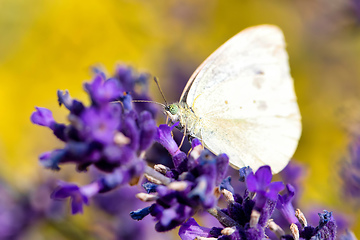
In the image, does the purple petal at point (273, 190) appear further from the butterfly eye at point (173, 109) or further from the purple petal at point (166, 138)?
the butterfly eye at point (173, 109)

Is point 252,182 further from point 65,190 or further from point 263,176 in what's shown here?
point 65,190

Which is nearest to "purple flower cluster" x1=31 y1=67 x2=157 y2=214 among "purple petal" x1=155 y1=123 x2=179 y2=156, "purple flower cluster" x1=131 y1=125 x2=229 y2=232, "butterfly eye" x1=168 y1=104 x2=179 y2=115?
"purple flower cluster" x1=131 y1=125 x2=229 y2=232

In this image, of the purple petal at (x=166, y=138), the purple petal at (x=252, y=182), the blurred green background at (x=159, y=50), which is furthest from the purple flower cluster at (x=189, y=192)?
the blurred green background at (x=159, y=50)

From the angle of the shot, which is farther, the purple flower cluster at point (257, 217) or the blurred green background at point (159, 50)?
the blurred green background at point (159, 50)

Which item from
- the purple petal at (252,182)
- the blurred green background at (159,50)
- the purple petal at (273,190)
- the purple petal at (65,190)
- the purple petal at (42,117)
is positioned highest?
the purple petal at (42,117)

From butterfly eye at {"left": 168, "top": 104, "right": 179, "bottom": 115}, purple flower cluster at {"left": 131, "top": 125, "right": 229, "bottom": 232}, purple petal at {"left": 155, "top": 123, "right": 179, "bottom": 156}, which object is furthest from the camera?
butterfly eye at {"left": 168, "top": 104, "right": 179, "bottom": 115}

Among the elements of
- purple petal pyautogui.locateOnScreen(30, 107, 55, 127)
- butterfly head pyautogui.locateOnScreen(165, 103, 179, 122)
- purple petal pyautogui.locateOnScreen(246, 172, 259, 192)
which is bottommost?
purple petal pyautogui.locateOnScreen(246, 172, 259, 192)

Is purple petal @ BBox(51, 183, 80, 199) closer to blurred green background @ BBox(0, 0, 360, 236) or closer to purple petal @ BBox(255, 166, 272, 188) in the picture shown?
purple petal @ BBox(255, 166, 272, 188)
